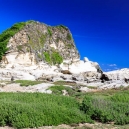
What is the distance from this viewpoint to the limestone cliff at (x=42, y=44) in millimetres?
62219

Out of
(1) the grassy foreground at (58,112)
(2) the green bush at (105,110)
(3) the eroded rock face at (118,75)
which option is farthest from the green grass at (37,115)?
(3) the eroded rock face at (118,75)

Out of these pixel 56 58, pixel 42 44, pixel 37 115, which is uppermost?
pixel 42 44

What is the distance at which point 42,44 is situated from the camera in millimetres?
69062

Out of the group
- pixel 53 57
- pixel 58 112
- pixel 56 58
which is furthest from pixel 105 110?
pixel 56 58

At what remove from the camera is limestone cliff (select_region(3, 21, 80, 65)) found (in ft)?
204

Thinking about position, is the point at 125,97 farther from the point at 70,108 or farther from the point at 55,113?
the point at 55,113

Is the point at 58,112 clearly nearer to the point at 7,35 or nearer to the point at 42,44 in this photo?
the point at 7,35

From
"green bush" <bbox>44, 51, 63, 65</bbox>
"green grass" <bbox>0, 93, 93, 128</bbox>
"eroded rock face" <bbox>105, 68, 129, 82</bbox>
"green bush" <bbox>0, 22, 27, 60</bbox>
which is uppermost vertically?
"green bush" <bbox>0, 22, 27, 60</bbox>

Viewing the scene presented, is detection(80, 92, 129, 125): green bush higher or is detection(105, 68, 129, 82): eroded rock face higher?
detection(105, 68, 129, 82): eroded rock face

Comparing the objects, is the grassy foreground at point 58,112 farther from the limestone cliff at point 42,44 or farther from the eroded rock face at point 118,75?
the limestone cliff at point 42,44

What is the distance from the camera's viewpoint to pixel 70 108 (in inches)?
488

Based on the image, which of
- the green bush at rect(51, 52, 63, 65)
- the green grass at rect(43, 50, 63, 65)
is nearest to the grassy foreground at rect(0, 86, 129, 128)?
the green grass at rect(43, 50, 63, 65)

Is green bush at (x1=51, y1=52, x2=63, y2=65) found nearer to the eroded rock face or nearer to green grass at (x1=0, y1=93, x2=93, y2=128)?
the eroded rock face

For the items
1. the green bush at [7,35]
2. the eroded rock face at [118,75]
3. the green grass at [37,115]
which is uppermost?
the green bush at [7,35]
